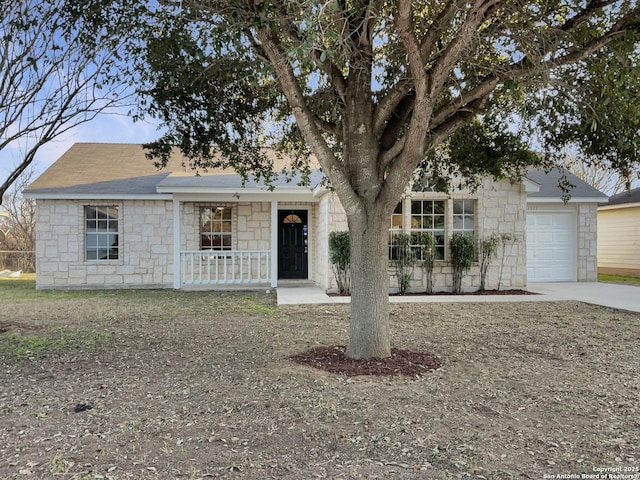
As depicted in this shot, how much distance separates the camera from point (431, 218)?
38.5ft

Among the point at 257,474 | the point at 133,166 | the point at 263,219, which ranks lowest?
the point at 257,474

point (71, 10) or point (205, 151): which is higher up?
point (71, 10)

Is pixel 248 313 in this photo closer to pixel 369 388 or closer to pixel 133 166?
pixel 369 388

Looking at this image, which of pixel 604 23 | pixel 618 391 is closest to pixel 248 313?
pixel 618 391

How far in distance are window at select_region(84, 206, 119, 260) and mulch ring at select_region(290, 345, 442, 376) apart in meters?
9.50

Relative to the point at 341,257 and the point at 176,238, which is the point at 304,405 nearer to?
the point at 341,257

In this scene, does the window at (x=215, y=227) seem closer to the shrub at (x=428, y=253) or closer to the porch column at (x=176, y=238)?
the porch column at (x=176, y=238)

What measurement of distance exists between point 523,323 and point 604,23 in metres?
4.38

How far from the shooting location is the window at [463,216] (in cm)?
1185

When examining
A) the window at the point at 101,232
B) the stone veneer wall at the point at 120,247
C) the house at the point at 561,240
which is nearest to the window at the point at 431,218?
the house at the point at 561,240

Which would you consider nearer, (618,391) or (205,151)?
(618,391)

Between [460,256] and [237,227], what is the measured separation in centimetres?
612

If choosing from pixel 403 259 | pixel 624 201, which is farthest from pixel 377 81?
pixel 624 201

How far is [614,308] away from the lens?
9086mm
